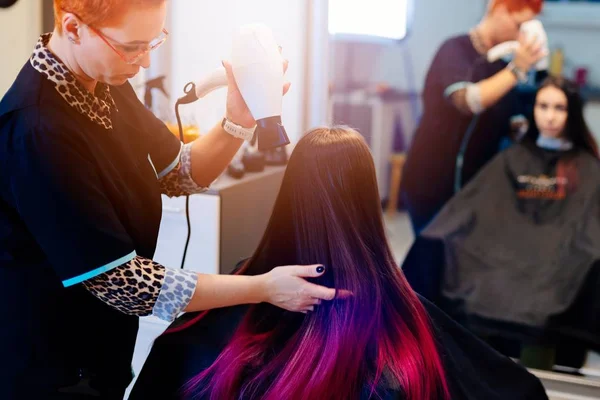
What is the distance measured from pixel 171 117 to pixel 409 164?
111 cm

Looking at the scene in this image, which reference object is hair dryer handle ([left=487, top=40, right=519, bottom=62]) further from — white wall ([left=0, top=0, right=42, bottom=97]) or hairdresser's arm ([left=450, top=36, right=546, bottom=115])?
white wall ([left=0, top=0, right=42, bottom=97])

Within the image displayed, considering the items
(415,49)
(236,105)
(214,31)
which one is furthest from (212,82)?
(415,49)

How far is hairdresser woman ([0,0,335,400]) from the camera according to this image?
0.90 metres

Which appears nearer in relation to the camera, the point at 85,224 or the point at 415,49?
the point at 85,224

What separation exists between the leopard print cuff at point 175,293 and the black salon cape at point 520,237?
54.7 inches

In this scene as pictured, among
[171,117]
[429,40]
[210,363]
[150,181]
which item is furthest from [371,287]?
[429,40]

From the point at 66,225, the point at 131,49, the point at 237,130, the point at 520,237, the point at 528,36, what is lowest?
the point at 520,237

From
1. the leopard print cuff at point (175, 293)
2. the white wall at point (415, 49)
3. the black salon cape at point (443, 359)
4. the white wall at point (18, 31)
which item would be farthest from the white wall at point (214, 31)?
the white wall at point (415, 49)

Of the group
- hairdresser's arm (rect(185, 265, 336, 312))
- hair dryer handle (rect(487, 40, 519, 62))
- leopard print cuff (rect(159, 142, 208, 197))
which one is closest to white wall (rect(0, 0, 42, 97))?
leopard print cuff (rect(159, 142, 208, 197))

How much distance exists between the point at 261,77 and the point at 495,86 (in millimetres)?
1304

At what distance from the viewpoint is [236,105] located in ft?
3.80

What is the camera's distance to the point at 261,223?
153 centimetres

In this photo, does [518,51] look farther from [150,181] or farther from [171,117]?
[150,181]

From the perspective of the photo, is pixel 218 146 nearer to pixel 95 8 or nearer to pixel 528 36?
pixel 95 8
